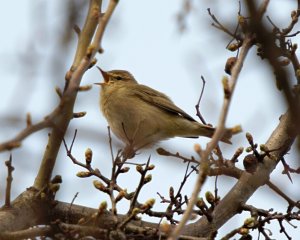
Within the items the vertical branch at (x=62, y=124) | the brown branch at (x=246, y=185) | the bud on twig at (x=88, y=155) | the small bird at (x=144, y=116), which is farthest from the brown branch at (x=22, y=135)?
the small bird at (x=144, y=116)

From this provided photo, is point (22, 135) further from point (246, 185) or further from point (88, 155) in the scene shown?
point (246, 185)

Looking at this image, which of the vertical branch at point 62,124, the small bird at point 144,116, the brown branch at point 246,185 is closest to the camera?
the vertical branch at point 62,124

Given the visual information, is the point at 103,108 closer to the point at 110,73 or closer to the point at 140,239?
the point at 110,73

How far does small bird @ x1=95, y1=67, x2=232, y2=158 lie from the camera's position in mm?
7602

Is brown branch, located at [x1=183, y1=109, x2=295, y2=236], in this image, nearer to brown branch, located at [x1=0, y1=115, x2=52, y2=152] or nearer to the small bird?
the small bird

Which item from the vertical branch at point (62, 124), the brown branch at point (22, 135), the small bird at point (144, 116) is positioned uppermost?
the small bird at point (144, 116)

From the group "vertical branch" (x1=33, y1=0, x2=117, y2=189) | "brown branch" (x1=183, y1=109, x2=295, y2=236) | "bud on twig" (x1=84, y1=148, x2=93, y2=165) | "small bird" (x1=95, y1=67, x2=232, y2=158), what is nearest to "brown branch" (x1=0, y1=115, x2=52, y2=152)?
"vertical branch" (x1=33, y1=0, x2=117, y2=189)

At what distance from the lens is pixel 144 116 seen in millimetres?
7980

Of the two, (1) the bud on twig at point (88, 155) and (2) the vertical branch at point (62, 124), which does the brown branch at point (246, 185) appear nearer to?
(1) the bud on twig at point (88, 155)

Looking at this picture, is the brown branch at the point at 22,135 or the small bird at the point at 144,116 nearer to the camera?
the brown branch at the point at 22,135

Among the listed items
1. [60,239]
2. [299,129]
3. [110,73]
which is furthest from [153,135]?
[299,129]

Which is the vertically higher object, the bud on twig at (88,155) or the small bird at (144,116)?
the small bird at (144,116)

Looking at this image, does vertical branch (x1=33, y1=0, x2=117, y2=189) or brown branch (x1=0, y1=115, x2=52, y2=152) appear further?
vertical branch (x1=33, y1=0, x2=117, y2=189)

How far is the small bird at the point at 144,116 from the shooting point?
760 centimetres
